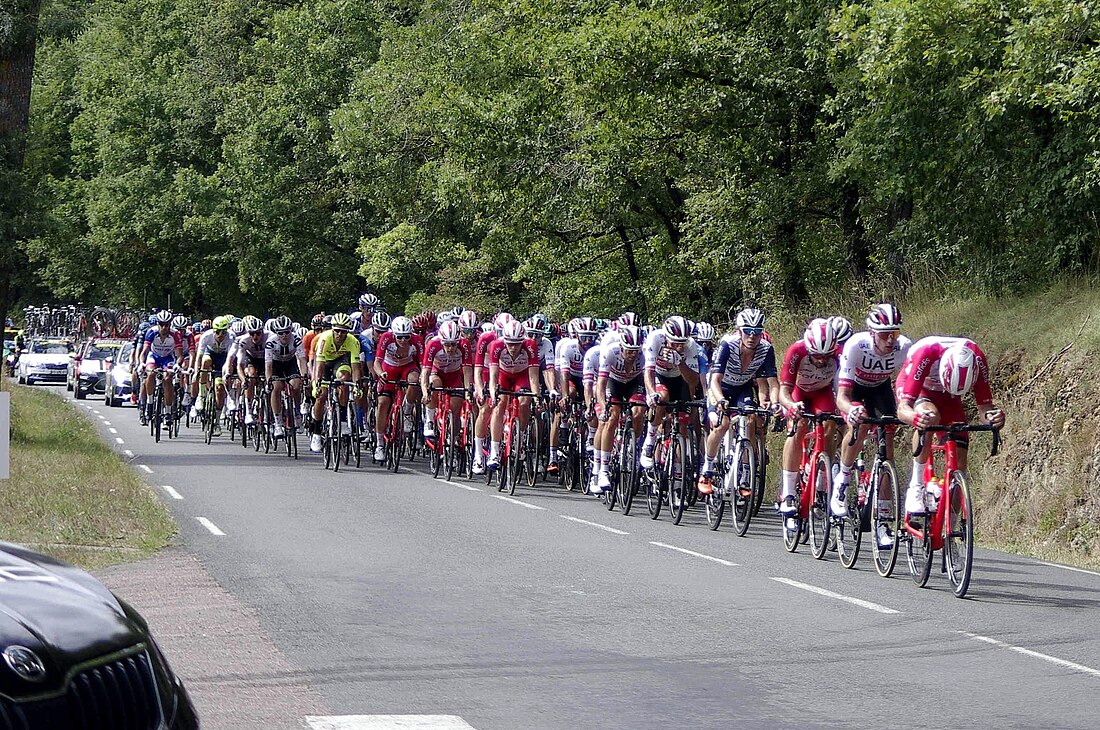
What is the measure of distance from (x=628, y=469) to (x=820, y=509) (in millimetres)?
4357

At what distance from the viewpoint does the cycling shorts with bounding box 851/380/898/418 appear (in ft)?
44.4

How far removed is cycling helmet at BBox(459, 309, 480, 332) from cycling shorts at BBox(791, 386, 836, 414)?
7.79 meters

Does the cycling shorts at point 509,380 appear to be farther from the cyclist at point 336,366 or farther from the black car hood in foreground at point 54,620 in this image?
the black car hood in foreground at point 54,620

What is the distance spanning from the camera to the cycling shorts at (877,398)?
13.5 m

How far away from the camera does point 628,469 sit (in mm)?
18094

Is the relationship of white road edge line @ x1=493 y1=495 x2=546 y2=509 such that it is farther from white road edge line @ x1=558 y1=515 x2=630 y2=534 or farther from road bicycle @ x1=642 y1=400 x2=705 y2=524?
road bicycle @ x1=642 y1=400 x2=705 y2=524

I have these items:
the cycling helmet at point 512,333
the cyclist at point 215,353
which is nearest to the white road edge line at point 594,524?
the cycling helmet at point 512,333

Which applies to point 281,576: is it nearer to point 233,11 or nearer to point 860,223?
point 860,223

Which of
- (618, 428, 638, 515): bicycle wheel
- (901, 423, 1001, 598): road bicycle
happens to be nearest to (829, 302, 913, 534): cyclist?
(901, 423, 1001, 598): road bicycle

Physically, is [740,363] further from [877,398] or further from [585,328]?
[585,328]

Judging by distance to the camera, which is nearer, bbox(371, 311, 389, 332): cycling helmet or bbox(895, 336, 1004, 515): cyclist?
bbox(895, 336, 1004, 515): cyclist

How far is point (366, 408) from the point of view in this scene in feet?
77.6

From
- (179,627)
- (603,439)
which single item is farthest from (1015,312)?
(179,627)

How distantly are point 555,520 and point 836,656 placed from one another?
25.8 ft
